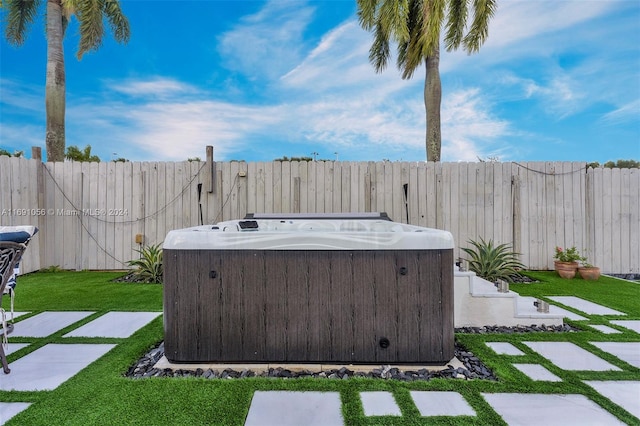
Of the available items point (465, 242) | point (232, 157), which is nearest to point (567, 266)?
point (465, 242)

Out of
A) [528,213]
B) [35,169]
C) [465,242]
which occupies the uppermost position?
[35,169]

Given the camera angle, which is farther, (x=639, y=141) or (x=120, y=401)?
(x=639, y=141)

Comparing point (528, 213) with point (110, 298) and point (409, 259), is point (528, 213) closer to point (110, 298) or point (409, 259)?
point (409, 259)

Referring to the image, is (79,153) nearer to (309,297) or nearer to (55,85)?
(55,85)

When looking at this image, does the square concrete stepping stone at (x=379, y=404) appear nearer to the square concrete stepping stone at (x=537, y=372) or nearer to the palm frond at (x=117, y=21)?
the square concrete stepping stone at (x=537, y=372)

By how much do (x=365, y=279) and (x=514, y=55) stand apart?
5774mm

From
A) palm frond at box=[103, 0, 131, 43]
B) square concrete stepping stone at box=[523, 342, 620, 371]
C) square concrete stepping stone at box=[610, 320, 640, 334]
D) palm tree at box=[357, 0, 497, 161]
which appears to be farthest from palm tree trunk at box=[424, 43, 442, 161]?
palm frond at box=[103, 0, 131, 43]

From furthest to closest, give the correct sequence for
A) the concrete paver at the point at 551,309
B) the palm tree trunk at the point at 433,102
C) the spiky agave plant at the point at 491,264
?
the palm tree trunk at the point at 433,102 < the spiky agave plant at the point at 491,264 < the concrete paver at the point at 551,309

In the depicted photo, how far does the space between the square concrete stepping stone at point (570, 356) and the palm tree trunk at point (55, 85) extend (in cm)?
795

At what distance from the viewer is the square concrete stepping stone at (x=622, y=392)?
1371 mm

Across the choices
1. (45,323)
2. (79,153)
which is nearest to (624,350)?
(45,323)

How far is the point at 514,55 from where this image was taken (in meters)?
5.38

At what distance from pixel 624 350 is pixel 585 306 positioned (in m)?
1.11

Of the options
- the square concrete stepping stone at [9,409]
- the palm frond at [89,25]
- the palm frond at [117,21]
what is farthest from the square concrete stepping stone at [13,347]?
the palm frond at [117,21]
